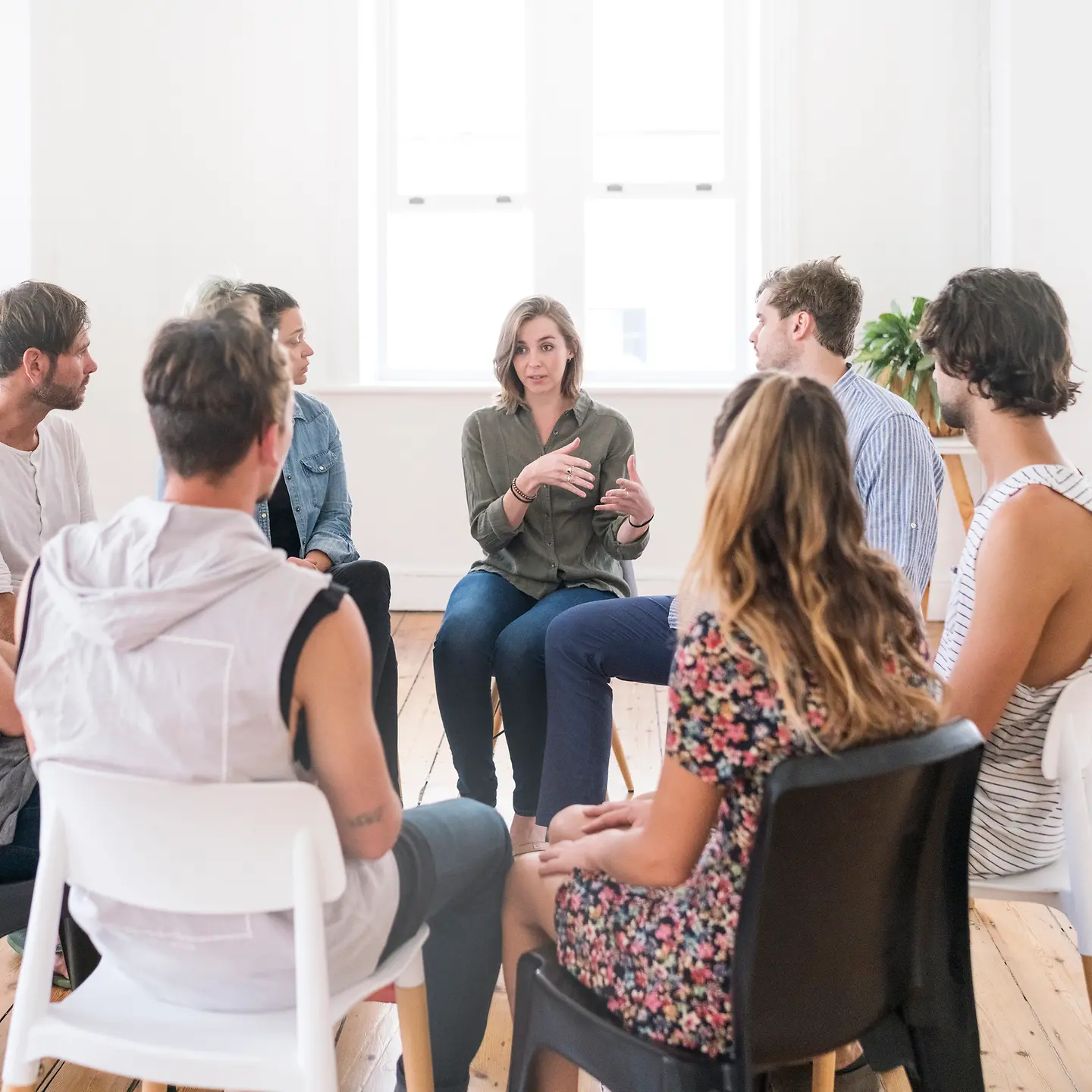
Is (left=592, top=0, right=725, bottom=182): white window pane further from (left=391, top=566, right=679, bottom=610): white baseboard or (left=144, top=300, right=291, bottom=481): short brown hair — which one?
(left=144, top=300, right=291, bottom=481): short brown hair

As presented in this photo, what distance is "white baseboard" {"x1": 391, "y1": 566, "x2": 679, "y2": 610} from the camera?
4.98m

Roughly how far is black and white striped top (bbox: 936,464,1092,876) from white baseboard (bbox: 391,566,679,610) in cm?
326

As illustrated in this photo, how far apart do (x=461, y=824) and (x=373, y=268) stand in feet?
13.4

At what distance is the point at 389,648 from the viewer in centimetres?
246

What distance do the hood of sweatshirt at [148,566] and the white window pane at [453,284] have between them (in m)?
4.04

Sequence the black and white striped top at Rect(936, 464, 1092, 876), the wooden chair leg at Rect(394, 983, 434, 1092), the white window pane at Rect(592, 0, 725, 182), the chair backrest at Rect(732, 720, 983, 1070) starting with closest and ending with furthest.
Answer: the chair backrest at Rect(732, 720, 983, 1070) < the wooden chair leg at Rect(394, 983, 434, 1092) < the black and white striped top at Rect(936, 464, 1092, 876) < the white window pane at Rect(592, 0, 725, 182)

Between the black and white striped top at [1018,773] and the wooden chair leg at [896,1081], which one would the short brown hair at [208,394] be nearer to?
the black and white striped top at [1018,773]

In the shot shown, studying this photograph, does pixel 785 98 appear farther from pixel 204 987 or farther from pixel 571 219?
pixel 204 987

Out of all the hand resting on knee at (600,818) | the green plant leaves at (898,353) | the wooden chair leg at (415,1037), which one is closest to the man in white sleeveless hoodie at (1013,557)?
the hand resting on knee at (600,818)

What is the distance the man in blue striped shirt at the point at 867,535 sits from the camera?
221 centimetres

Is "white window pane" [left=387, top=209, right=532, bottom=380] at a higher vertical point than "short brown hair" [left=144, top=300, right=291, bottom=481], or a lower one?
higher

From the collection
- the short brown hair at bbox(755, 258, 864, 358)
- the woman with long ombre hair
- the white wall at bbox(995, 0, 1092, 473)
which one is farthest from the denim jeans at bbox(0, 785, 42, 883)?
the white wall at bbox(995, 0, 1092, 473)

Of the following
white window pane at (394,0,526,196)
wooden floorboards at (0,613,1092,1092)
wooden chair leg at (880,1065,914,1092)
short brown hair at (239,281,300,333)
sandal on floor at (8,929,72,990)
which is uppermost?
white window pane at (394,0,526,196)

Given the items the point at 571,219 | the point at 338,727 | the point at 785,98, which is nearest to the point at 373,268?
the point at 571,219
